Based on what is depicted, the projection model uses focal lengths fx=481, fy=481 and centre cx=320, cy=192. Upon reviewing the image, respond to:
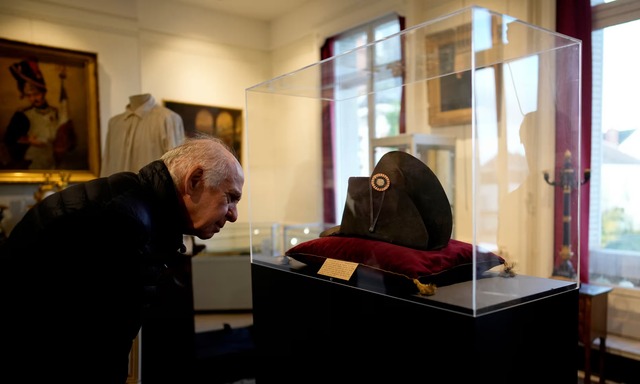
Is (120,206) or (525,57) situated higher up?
(525,57)

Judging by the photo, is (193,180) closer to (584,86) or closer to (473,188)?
(473,188)

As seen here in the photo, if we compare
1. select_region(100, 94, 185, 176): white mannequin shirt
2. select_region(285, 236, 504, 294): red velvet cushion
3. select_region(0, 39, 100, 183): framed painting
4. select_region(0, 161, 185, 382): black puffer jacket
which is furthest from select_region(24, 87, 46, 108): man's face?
select_region(285, 236, 504, 294): red velvet cushion

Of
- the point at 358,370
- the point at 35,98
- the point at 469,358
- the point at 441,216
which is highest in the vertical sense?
the point at 35,98

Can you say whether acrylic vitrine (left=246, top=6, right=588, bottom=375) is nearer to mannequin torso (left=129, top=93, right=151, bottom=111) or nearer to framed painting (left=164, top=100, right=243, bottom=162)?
mannequin torso (left=129, top=93, right=151, bottom=111)

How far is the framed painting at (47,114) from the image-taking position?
500 cm

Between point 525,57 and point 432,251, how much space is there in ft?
3.01

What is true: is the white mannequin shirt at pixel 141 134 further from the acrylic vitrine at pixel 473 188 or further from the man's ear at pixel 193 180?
the man's ear at pixel 193 180

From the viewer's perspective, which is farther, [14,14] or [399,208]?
[14,14]

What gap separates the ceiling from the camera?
637 cm

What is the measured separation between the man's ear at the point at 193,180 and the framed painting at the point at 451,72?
3.12 ft

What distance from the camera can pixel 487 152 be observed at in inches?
71.0

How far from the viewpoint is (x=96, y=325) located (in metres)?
1.39

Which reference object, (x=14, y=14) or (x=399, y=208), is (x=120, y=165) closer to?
(x=14, y=14)

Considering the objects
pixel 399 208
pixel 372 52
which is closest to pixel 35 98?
pixel 372 52
